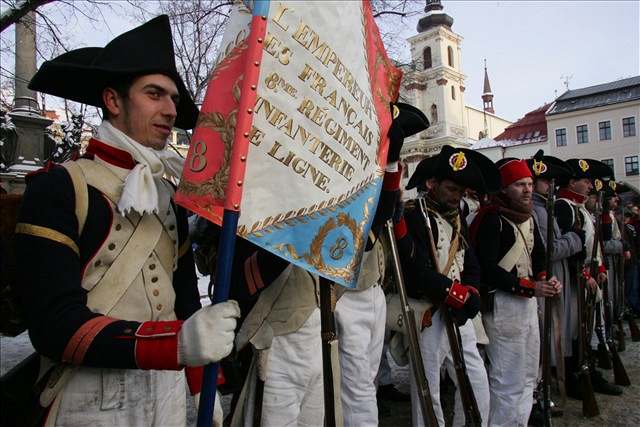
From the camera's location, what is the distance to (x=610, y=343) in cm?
620

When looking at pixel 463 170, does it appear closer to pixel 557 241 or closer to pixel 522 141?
pixel 557 241

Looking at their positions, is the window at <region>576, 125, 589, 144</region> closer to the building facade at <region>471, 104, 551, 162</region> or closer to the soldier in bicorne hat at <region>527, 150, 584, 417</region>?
the building facade at <region>471, 104, 551, 162</region>

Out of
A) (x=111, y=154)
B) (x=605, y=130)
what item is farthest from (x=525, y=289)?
(x=605, y=130)

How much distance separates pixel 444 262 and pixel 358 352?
3.68 ft

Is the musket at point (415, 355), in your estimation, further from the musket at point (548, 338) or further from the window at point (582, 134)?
the window at point (582, 134)

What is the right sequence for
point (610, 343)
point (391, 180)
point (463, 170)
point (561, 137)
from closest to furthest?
point (391, 180) → point (463, 170) → point (610, 343) → point (561, 137)

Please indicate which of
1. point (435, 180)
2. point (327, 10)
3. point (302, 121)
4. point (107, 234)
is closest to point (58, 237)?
point (107, 234)

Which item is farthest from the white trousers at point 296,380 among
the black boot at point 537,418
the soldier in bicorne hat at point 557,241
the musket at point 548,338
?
the soldier in bicorne hat at point 557,241

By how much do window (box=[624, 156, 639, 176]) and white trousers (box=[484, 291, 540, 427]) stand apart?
4532 centimetres

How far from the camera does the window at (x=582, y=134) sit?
4328cm

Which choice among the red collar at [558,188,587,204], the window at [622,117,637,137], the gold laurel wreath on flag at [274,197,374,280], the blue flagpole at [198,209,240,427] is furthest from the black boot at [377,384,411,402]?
the window at [622,117,637,137]

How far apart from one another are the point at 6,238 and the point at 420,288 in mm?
2717

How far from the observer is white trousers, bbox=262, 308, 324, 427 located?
2541 mm

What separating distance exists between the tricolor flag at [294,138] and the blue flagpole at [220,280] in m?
0.05
